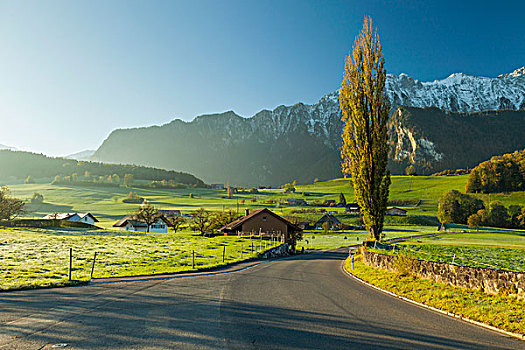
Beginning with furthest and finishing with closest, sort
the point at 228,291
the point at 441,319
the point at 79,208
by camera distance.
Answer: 1. the point at 79,208
2. the point at 228,291
3. the point at 441,319

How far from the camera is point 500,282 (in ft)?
33.7

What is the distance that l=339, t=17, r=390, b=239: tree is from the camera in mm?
27375

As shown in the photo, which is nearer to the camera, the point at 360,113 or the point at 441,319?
the point at 441,319

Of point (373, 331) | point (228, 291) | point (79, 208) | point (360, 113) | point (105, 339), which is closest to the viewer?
point (105, 339)

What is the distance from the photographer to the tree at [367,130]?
27.4 metres

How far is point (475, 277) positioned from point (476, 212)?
108 meters

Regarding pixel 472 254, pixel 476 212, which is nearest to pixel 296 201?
pixel 476 212

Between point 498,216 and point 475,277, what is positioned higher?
point 475,277

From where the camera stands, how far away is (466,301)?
34.2 feet

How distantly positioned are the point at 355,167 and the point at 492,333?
20968mm

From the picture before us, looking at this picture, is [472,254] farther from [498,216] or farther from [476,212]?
[476,212]

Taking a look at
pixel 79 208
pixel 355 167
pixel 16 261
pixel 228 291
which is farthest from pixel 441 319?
pixel 79 208

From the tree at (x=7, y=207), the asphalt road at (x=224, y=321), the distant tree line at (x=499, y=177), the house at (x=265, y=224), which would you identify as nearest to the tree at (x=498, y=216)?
the distant tree line at (x=499, y=177)

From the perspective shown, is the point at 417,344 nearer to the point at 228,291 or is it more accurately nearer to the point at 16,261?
the point at 228,291
